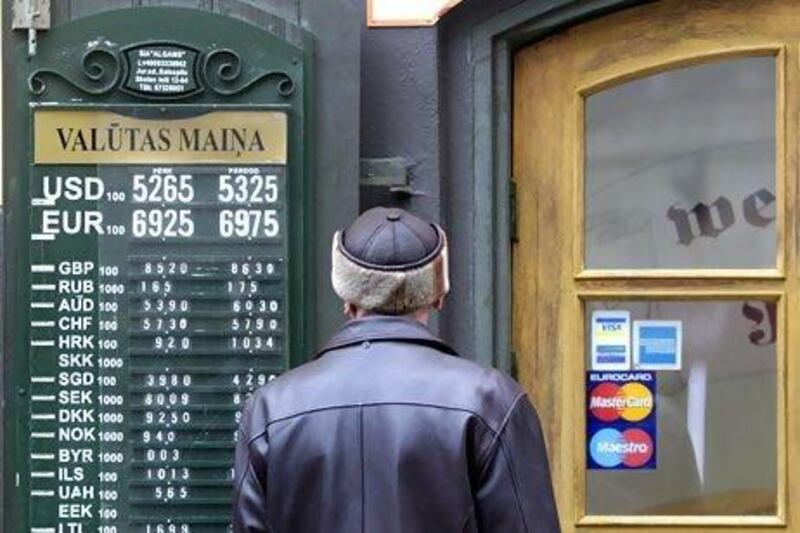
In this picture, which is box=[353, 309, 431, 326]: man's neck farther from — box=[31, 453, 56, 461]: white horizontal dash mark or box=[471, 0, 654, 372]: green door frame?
box=[31, 453, 56, 461]: white horizontal dash mark

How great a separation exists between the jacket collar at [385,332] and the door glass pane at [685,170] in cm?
171

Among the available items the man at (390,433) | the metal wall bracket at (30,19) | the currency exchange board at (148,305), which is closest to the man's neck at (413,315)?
the man at (390,433)

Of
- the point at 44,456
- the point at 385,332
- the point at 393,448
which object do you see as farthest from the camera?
the point at 44,456

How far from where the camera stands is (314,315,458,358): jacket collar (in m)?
3.19

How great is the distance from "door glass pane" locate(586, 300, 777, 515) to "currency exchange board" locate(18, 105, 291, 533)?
978 millimetres

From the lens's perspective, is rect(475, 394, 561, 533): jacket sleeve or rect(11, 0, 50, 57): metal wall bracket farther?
rect(11, 0, 50, 57): metal wall bracket

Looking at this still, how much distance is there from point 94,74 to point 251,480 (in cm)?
180

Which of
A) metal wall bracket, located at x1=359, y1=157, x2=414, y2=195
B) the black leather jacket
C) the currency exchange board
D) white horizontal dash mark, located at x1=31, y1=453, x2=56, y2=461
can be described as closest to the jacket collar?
the black leather jacket

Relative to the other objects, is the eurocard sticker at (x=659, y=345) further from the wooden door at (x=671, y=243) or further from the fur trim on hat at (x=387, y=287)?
the fur trim on hat at (x=387, y=287)

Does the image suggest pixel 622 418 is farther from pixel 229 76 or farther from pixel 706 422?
pixel 229 76

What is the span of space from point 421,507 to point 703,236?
6.47 ft

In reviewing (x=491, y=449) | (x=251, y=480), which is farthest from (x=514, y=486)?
(x=251, y=480)

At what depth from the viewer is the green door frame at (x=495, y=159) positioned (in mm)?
4777

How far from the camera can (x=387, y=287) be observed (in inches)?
126
